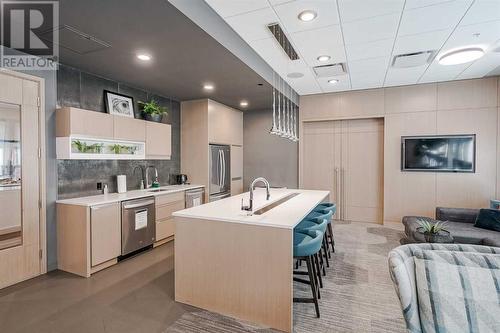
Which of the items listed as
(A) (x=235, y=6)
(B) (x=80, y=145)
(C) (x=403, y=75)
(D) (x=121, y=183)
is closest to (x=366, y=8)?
(A) (x=235, y=6)

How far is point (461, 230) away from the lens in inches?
143

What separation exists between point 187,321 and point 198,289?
11.2 inches

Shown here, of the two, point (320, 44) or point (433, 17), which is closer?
point (433, 17)

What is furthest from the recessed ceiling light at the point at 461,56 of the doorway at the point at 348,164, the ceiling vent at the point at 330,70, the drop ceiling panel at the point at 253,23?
the drop ceiling panel at the point at 253,23

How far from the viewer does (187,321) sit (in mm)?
2252

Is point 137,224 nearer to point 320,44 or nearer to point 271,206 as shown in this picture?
point 271,206

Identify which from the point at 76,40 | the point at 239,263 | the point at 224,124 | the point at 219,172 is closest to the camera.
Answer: the point at 239,263

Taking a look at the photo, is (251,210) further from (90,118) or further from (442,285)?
(90,118)

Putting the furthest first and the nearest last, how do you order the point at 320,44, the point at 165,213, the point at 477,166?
1. the point at 477,166
2. the point at 165,213
3. the point at 320,44

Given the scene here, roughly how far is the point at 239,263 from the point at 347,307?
114 centimetres

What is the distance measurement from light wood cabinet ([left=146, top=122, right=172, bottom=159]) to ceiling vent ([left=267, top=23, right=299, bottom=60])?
8.11 feet

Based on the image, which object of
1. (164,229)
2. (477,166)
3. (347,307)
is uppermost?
(477,166)

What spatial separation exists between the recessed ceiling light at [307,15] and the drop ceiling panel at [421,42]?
49.7 inches

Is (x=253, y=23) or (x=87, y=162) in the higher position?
(x=253, y=23)
